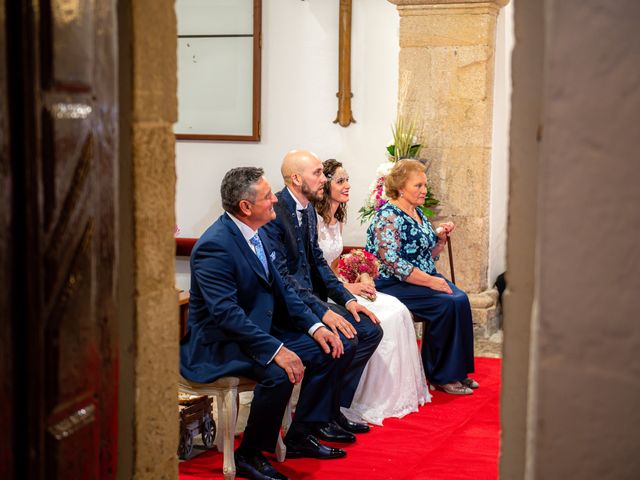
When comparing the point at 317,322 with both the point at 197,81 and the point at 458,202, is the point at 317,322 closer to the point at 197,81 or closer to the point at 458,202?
the point at 458,202

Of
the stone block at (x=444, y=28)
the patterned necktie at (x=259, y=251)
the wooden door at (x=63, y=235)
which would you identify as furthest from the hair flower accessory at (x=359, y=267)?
the wooden door at (x=63, y=235)

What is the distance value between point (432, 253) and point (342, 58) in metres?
2.25

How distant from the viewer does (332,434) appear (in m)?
5.07

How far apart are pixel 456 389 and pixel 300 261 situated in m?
1.61

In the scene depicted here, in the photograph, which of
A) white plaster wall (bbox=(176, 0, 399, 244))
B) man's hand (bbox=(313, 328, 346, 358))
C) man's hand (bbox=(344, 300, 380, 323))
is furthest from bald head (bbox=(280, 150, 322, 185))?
white plaster wall (bbox=(176, 0, 399, 244))

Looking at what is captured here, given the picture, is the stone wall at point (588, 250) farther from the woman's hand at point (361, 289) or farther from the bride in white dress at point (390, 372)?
the woman's hand at point (361, 289)

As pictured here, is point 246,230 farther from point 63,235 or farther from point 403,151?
point 403,151

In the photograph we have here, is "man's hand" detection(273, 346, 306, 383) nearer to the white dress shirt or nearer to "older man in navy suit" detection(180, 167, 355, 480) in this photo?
"older man in navy suit" detection(180, 167, 355, 480)

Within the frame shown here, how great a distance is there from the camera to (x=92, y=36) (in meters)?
2.44

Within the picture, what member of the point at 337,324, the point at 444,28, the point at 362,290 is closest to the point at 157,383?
the point at 337,324

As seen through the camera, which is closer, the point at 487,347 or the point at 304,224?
the point at 304,224

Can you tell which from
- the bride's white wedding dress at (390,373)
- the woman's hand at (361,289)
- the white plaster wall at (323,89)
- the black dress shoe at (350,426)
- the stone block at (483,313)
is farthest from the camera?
the white plaster wall at (323,89)

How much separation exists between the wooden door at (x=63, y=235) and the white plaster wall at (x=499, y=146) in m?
5.33

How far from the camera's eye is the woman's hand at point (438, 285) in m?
6.17
